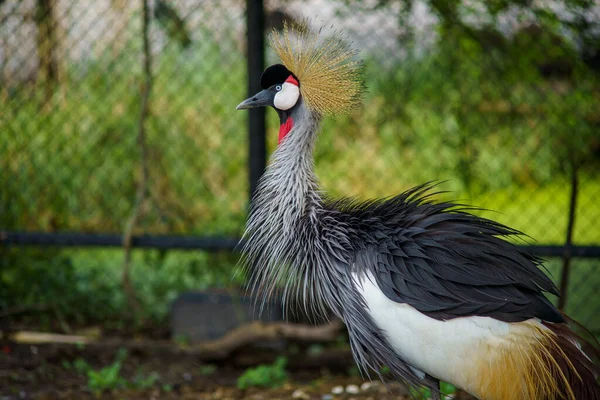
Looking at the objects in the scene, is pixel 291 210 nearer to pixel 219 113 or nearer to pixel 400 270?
pixel 400 270

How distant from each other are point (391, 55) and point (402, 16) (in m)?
0.31

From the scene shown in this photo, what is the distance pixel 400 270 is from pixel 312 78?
3.02 ft

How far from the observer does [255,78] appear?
396 centimetres

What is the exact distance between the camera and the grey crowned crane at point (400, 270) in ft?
8.09

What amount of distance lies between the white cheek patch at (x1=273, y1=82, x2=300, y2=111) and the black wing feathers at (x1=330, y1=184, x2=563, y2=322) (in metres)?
0.58

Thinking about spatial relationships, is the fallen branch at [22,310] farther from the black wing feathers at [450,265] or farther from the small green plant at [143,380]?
the black wing feathers at [450,265]

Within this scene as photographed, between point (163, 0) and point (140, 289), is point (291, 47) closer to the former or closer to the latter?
point (163, 0)

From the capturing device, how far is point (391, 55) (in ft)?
14.8

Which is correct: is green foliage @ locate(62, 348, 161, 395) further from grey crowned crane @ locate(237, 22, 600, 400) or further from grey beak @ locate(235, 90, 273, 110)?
grey beak @ locate(235, 90, 273, 110)

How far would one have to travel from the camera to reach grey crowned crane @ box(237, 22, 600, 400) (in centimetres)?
246

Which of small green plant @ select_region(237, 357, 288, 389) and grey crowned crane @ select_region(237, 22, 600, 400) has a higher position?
A: grey crowned crane @ select_region(237, 22, 600, 400)

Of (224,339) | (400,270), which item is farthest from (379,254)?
(224,339)

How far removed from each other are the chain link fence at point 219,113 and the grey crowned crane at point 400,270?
136 centimetres

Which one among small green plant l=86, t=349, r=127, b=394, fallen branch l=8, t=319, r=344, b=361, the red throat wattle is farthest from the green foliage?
the red throat wattle
